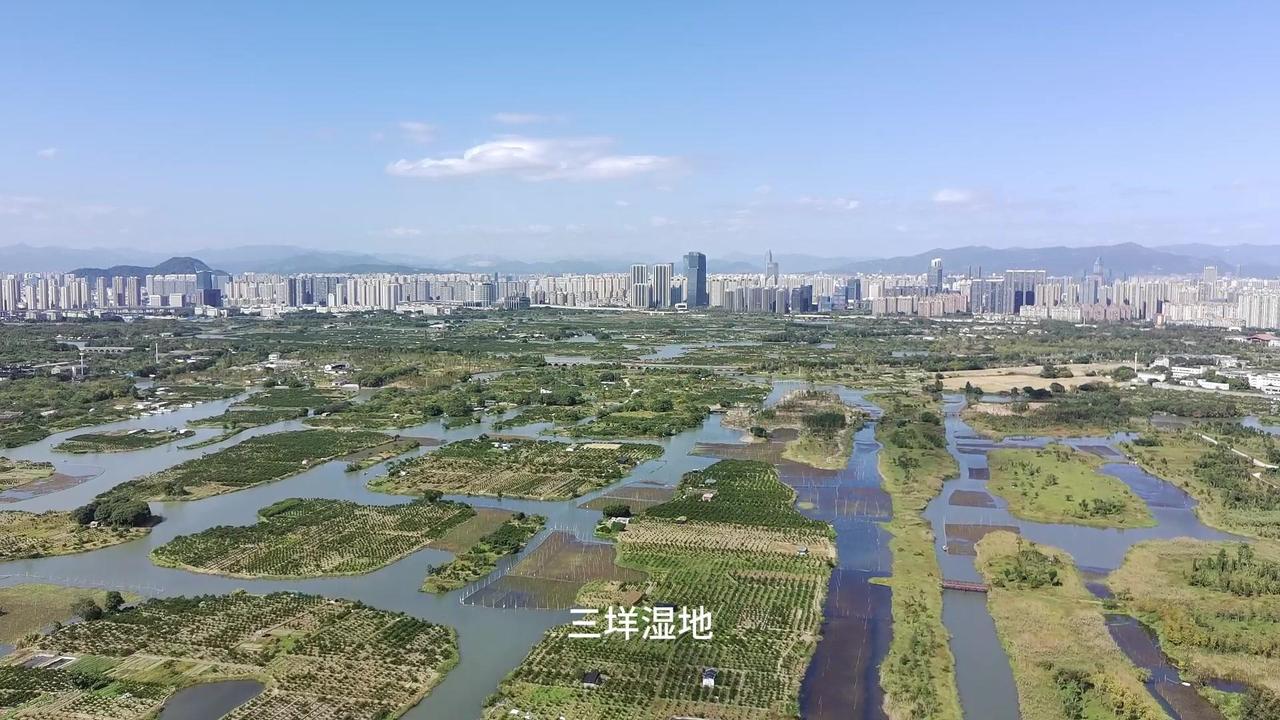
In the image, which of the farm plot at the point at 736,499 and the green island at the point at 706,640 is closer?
the green island at the point at 706,640

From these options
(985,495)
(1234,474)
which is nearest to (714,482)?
(985,495)

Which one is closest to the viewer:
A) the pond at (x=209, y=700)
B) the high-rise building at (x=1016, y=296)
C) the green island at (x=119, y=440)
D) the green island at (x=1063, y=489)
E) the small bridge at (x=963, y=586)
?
the pond at (x=209, y=700)

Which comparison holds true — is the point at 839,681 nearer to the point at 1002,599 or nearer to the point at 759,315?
the point at 1002,599

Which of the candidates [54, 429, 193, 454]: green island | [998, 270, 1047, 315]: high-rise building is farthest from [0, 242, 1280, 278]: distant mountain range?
[54, 429, 193, 454]: green island

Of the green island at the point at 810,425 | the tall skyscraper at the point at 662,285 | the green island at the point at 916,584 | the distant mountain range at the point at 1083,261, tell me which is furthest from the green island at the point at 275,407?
the distant mountain range at the point at 1083,261

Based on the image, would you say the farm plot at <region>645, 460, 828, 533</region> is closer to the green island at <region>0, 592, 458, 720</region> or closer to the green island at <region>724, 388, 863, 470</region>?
the green island at <region>724, 388, 863, 470</region>

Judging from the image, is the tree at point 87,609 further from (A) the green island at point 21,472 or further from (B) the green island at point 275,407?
(B) the green island at point 275,407
